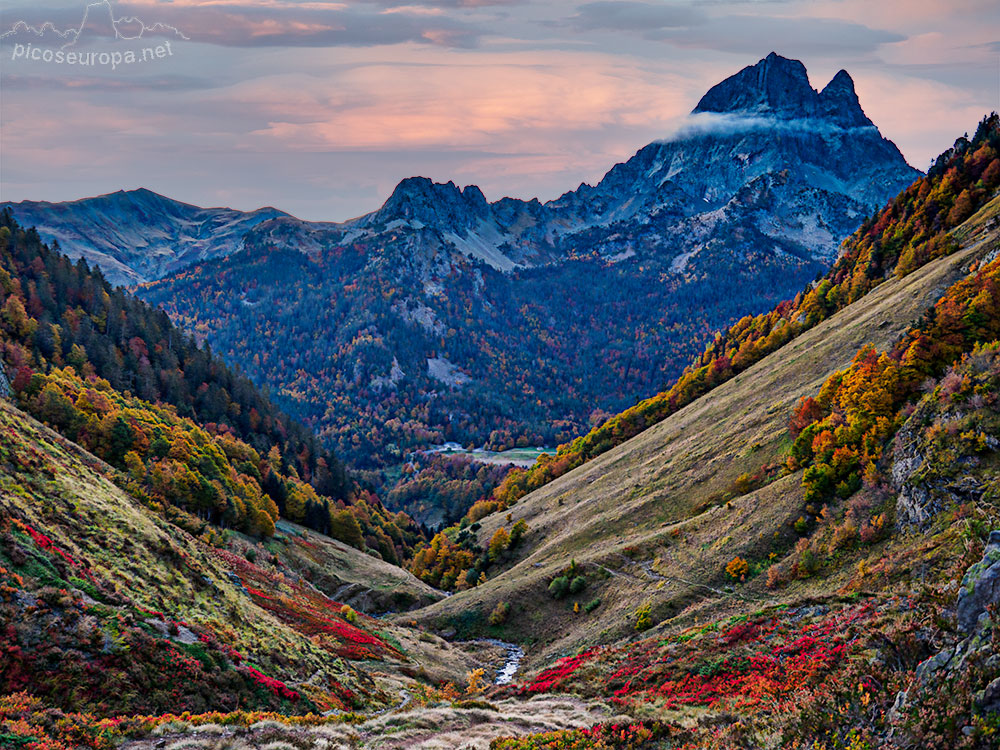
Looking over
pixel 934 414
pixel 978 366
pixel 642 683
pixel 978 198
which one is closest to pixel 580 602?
pixel 642 683

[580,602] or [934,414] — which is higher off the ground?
[934,414]

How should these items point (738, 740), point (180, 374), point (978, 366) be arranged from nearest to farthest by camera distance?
point (738, 740) → point (978, 366) → point (180, 374)

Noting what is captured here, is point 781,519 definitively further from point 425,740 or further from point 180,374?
point 180,374

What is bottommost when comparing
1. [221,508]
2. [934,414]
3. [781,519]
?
[221,508]

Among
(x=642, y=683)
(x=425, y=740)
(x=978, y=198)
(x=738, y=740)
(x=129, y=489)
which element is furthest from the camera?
(x=978, y=198)

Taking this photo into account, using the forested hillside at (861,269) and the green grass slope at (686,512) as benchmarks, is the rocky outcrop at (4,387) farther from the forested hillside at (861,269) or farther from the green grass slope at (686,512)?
the forested hillside at (861,269)

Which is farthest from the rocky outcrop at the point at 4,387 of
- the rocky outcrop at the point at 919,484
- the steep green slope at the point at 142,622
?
the rocky outcrop at the point at 919,484

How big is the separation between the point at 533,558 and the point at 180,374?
129479 millimetres

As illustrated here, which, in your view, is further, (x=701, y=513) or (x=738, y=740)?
(x=701, y=513)

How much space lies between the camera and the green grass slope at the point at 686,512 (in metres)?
60.9

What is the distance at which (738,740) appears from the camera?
2309cm

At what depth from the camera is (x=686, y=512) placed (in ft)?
252

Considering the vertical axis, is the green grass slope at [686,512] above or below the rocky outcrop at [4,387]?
below

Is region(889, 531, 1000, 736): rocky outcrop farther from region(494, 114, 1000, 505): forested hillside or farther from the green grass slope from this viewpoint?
region(494, 114, 1000, 505): forested hillside
